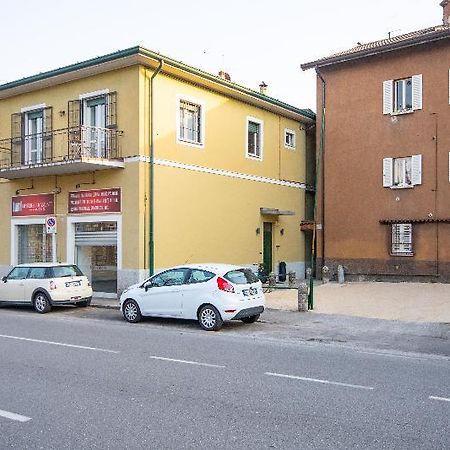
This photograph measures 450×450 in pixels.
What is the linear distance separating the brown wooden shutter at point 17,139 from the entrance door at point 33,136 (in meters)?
0.21

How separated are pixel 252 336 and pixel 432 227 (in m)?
12.4

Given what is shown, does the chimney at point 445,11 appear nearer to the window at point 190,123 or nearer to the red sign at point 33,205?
the window at point 190,123

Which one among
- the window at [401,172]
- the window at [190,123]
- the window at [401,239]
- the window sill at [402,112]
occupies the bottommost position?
the window at [401,239]

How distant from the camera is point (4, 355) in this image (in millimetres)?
9445

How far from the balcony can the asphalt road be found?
25.8 feet

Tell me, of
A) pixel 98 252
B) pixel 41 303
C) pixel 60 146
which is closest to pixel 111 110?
pixel 60 146

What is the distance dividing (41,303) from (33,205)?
6250mm

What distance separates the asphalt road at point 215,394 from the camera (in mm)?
5301

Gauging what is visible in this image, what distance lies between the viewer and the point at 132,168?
59.8 ft

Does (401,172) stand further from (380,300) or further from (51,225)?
(51,225)

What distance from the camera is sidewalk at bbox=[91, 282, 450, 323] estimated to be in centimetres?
1475

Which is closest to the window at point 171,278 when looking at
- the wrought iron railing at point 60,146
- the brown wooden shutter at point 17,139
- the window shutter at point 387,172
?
the wrought iron railing at point 60,146

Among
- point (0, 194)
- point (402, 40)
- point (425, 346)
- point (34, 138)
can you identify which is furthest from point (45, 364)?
point (402, 40)

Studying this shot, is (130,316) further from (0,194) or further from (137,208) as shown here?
(0,194)
